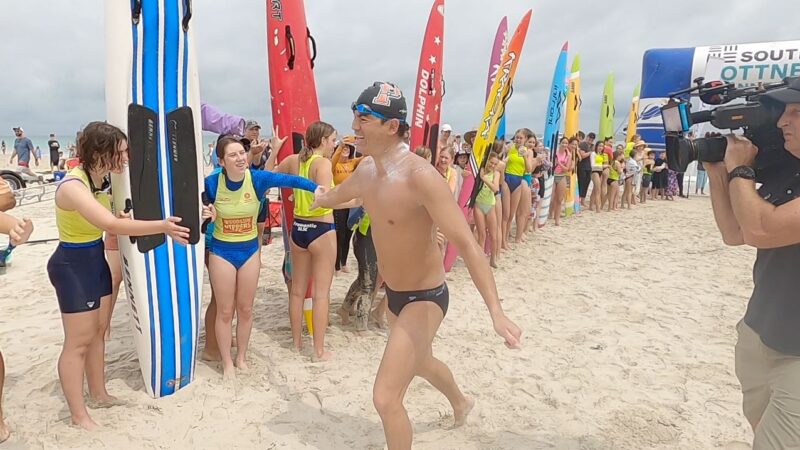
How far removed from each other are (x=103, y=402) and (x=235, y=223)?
1257 mm

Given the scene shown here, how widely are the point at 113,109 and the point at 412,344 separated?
7.10ft

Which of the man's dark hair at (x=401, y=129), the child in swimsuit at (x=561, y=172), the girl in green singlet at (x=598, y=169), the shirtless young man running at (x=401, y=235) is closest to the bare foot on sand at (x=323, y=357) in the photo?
the shirtless young man running at (x=401, y=235)

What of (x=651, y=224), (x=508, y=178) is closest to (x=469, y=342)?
(x=508, y=178)

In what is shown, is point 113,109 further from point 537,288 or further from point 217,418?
point 537,288

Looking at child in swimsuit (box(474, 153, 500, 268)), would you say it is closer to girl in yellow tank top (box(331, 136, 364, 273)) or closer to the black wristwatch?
girl in yellow tank top (box(331, 136, 364, 273))

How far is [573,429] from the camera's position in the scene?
109 inches

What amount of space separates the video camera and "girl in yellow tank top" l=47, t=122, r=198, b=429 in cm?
209

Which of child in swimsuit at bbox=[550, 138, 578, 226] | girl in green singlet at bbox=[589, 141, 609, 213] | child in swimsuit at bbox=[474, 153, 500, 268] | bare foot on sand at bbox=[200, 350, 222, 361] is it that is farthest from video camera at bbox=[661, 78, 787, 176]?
girl in green singlet at bbox=[589, 141, 609, 213]

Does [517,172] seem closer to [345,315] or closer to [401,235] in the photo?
[345,315]

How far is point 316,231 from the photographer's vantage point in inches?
138

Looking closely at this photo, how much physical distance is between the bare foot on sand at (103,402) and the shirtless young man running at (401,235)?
5.81 ft

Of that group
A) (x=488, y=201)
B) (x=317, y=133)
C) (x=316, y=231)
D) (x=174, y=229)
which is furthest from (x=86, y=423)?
(x=488, y=201)

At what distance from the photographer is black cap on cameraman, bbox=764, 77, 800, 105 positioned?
1483 mm

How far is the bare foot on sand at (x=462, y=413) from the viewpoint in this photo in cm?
272
